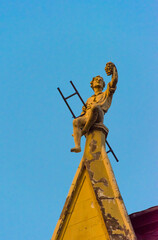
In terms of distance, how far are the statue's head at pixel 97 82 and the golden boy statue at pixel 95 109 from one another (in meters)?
0.24

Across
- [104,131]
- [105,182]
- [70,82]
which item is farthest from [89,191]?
[70,82]

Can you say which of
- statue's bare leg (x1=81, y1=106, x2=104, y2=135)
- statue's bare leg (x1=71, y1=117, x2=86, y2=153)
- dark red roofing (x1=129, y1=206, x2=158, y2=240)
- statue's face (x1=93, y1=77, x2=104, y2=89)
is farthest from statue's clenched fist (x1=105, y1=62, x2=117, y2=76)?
dark red roofing (x1=129, y1=206, x2=158, y2=240)

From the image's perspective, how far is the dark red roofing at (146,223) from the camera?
9.16m

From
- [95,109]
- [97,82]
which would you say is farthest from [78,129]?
[97,82]

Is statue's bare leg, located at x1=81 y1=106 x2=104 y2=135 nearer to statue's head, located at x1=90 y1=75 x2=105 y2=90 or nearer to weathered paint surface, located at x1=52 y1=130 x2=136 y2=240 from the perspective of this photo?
weathered paint surface, located at x1=52 y1=130 x2=136 y2=240

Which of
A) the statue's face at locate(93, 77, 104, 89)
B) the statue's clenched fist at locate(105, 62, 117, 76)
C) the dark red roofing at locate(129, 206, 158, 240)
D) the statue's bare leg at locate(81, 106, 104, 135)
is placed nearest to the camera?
the dark red roofing at locate(129, 206, 158, 240)

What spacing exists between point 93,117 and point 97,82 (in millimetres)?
1321

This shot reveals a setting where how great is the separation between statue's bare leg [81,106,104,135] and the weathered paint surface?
323 mm

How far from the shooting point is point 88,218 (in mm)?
8945

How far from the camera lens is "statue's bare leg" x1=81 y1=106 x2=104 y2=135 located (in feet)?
33.8

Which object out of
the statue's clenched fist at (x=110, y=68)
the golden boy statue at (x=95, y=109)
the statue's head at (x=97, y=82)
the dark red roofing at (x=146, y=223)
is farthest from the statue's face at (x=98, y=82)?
the dark red roofing at (x=146, y=223)

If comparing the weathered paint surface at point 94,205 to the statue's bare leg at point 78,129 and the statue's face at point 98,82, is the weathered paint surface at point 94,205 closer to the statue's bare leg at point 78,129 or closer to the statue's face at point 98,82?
the statue's bare leg at point 78,129

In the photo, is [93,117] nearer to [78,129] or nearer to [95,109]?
[95,109]

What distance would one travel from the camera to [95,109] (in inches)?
406
